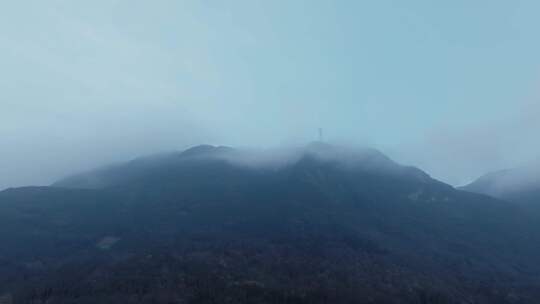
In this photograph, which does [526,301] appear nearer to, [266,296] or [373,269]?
[373,269]

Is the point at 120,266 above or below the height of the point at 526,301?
above

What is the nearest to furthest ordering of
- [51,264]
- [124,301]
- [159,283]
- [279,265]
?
[124,301]
[159,283]
[279,265]
[51,264]

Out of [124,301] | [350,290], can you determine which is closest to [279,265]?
[350,290]

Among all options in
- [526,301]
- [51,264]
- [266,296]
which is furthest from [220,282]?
[526,301]

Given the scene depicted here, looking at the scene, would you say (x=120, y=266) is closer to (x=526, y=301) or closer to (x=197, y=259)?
(x=197, y=259)

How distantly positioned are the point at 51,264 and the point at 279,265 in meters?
75.7

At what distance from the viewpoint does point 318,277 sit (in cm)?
17512

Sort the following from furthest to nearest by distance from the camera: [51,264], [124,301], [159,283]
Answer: [51,264]
[159,283]
[124,301]

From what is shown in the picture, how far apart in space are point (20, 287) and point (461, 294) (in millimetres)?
127379

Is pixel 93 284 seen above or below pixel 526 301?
above

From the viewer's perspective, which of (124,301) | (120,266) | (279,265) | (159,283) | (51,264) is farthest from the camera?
(51,264)

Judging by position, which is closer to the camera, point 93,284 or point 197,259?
point 93,284

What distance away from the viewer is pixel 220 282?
161875 mm

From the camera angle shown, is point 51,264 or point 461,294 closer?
point 461,294
